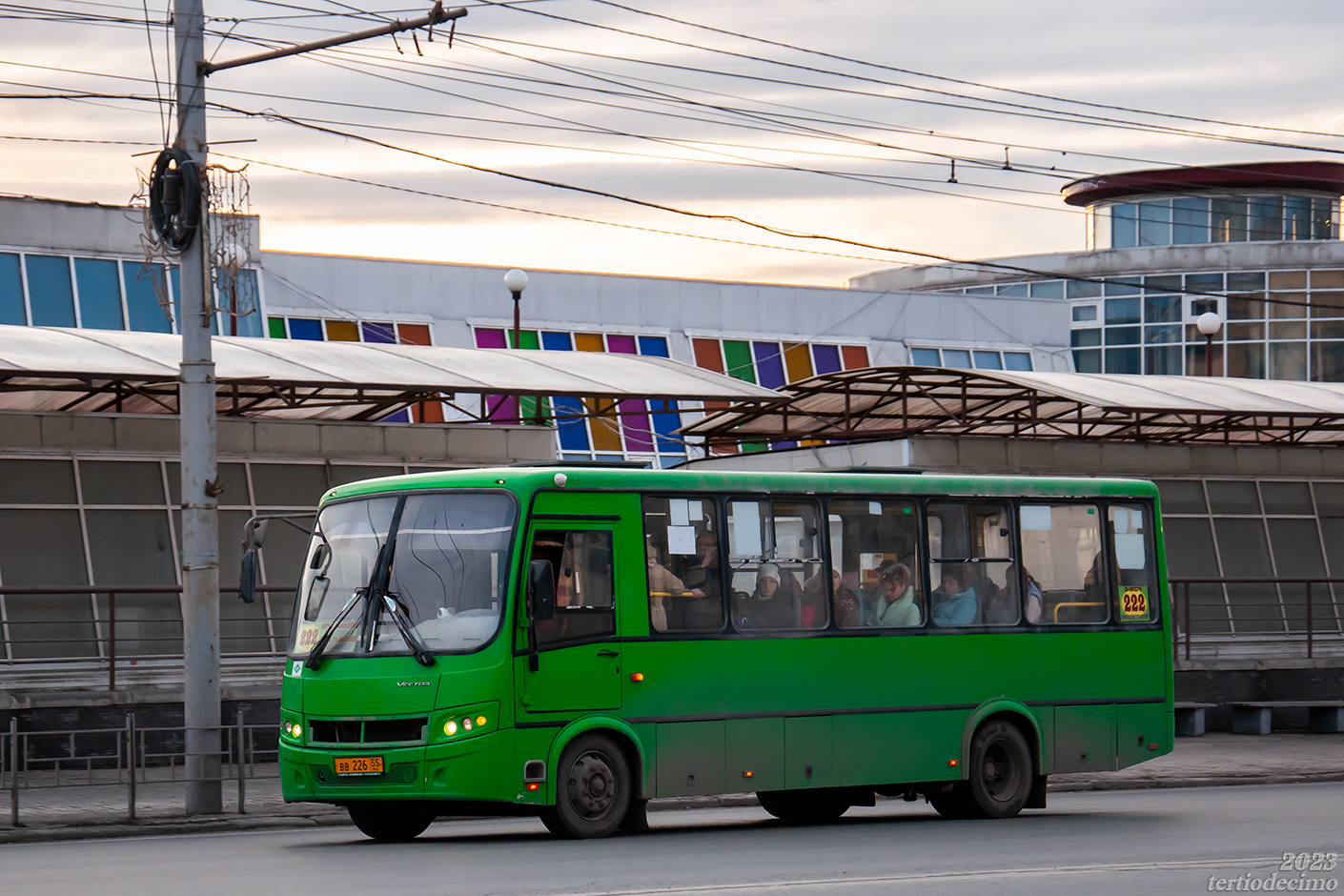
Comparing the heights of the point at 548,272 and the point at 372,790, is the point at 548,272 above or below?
above

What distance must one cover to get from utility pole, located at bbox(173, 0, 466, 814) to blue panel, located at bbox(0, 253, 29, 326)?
24.0m

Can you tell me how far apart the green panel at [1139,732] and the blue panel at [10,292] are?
28.4m

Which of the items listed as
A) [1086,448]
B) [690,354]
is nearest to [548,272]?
[690,354]

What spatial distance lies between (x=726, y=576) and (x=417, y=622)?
269cm

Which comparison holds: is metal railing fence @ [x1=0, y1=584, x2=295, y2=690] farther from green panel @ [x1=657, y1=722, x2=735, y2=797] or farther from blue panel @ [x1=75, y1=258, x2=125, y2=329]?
blue panel @ [x1=75, y1=258, x2=125, y2=329]

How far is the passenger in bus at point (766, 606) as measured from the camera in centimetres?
1598

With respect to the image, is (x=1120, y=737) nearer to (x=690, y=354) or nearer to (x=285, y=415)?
(x=285, y=415)

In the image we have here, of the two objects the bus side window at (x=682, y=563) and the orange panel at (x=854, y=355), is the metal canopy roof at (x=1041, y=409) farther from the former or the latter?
the bus side window at (x=682, y=563)

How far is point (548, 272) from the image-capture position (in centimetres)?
4766

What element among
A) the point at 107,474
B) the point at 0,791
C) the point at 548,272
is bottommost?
the point at 0,791

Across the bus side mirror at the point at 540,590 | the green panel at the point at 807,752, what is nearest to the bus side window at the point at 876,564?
the green panel at the point at 807,752

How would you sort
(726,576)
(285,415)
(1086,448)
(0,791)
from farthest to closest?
(1086,448), (285,415), (0,791), (726,576)

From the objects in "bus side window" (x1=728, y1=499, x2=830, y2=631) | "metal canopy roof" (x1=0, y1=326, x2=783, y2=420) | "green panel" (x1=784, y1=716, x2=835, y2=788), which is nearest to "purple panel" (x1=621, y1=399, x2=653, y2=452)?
"metal canopy roof" (x1=0, y1=326, x2=783, y2=420)

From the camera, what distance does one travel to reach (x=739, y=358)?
50125 millimetres
